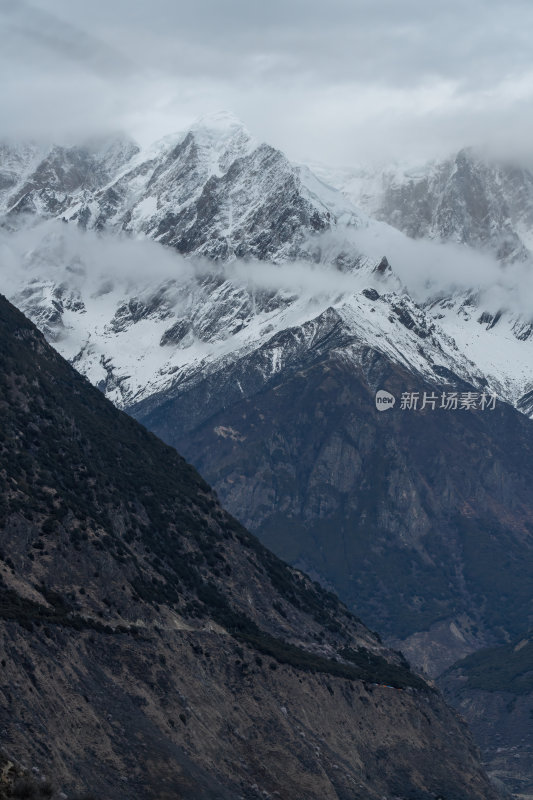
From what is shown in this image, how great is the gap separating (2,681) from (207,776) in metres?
33.4

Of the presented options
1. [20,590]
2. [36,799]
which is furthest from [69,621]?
[36,799]

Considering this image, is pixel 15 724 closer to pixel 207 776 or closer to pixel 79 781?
pixel 79 781

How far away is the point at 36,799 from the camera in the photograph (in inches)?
5212

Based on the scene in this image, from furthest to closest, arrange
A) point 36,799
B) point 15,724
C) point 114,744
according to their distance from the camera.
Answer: point 114,744
point 15,724
point 36,799

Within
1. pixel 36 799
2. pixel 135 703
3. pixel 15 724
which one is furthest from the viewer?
pixel 135 703

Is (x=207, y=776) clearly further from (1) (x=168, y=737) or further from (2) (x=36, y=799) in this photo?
(2) (x=36, y=799)

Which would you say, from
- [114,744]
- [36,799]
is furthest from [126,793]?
[36,799]

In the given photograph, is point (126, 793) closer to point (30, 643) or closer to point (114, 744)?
point (114, 744)

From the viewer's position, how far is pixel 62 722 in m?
179

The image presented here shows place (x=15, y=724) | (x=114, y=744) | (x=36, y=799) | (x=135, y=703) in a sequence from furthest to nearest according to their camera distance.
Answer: (x=135, y=703) → (x=114, y=744) → (x=15, y=724) → (x=36, y=799)

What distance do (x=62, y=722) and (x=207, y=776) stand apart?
2416cm

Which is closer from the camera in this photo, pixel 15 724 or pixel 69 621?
pixel 15 724

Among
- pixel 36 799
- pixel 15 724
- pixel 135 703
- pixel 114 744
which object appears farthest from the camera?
pixel 135 703

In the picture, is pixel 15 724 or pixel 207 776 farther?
pixel 207 776
